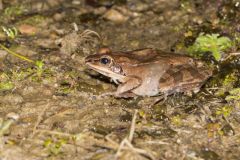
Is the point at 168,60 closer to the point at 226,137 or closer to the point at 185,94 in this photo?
the point at 185,94

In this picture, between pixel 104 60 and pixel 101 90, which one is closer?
pixel 104 60

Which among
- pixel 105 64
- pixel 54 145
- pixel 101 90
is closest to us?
pixel 54 145

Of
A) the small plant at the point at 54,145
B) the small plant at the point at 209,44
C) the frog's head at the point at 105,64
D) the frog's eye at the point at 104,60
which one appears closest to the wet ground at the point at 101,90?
the small plant at the point at 54,145

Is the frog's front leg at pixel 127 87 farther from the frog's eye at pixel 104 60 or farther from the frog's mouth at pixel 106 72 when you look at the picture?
the frog's eye at pixel 104 60

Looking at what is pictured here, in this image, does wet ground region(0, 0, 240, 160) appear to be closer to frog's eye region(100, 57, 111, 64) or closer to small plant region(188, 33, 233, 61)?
small plant region(188, 33, 233, 61)

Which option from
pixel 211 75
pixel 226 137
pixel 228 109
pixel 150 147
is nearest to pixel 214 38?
pixel 211 75

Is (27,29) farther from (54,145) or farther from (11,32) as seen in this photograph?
(54,145)

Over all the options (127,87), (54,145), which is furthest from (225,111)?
(54,145)
